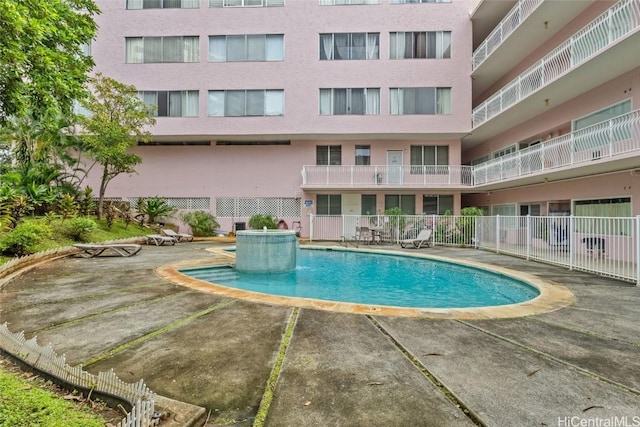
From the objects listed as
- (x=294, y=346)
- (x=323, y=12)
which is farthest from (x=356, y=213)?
(x=294, y=346)

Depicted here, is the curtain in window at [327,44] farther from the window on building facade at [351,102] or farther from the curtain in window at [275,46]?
the curtain in window at [275,46]

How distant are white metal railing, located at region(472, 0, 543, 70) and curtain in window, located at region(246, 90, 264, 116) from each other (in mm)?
12556

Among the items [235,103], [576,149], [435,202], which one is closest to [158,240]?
[235,103]

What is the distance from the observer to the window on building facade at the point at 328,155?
19547mm

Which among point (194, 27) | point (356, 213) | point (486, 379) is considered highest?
point (194, 27)

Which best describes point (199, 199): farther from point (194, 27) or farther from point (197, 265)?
point (197, 265)

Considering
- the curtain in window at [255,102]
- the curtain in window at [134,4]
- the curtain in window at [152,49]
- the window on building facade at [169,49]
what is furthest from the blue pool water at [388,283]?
the curtain in window at [134,4]

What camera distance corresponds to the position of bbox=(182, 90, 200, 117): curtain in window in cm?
1879

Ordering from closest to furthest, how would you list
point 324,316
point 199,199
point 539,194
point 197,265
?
point 324,316 < point 197,265 < point 539,194 < point 199,199

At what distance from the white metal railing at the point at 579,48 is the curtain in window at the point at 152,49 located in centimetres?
1942

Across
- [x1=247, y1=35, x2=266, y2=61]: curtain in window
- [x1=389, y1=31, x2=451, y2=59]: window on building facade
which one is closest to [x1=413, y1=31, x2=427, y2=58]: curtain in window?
[x1=389, y1=31, x2=451, y2=59]: window on building facade

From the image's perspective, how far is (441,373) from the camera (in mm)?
2797

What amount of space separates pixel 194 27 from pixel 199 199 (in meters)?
10.4

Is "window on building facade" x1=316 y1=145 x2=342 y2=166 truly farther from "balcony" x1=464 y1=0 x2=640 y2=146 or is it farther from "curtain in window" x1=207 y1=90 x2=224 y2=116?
"balcony" x1=464 y1=0 x2=640 y2=146
